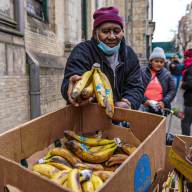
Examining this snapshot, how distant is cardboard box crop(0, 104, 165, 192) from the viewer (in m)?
1.03

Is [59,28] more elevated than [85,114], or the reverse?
[59,28]

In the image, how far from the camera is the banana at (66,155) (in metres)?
1.59

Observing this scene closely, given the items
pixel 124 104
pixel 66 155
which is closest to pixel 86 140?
pixel 66 155

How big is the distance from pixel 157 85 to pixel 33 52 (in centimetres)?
361

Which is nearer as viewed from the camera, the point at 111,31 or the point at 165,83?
the point at 111,31

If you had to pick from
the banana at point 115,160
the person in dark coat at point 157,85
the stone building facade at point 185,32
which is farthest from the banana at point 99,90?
the stone building facade at point 185,32

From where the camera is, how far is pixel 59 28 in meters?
8.69

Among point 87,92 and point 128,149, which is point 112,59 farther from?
point 128,149

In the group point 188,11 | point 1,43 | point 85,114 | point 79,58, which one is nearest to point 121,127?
point 85,114

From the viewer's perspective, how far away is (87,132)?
2.00m

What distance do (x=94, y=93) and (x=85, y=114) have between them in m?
0.19

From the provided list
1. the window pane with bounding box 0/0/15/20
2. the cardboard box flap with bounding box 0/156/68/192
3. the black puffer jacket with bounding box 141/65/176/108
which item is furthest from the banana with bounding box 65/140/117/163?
the window pane with bounding box 0/0/15/20

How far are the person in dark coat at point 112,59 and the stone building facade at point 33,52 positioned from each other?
3679 millimetres

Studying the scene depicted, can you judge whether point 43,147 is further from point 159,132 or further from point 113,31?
point 113,31
